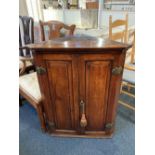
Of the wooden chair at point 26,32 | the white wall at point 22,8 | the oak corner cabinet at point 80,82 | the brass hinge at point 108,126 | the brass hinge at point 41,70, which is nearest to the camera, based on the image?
the oak corner cabinet at point 80,82

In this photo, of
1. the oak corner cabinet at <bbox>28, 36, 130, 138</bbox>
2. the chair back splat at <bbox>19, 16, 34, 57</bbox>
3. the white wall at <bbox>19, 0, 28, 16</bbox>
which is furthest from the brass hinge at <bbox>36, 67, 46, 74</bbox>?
the white wall at <bbox>19, 0, 28, 16</bbox>

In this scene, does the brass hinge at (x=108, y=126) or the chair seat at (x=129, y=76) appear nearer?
the brass hinge at (x=108, y=126)

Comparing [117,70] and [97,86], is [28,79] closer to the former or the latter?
[97,86]

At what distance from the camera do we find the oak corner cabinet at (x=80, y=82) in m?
1.04

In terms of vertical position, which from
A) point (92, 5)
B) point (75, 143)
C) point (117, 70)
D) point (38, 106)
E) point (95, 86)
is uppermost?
point (92, 5)

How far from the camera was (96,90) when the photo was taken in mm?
1194

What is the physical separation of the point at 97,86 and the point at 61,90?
30cm

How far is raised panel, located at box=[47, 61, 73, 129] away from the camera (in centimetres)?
112

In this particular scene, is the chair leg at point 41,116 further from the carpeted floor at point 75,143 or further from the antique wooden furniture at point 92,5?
the antique wooden furniture at point 92,5

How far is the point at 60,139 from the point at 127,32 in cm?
156

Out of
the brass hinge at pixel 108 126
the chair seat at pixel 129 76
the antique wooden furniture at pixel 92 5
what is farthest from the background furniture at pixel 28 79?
the antique wooden furniture at pixel 92 5

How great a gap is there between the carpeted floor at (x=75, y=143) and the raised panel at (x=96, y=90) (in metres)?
0.20

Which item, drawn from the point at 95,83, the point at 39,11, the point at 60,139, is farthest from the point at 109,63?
the point at 39,11

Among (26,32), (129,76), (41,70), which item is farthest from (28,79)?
(129,76)
